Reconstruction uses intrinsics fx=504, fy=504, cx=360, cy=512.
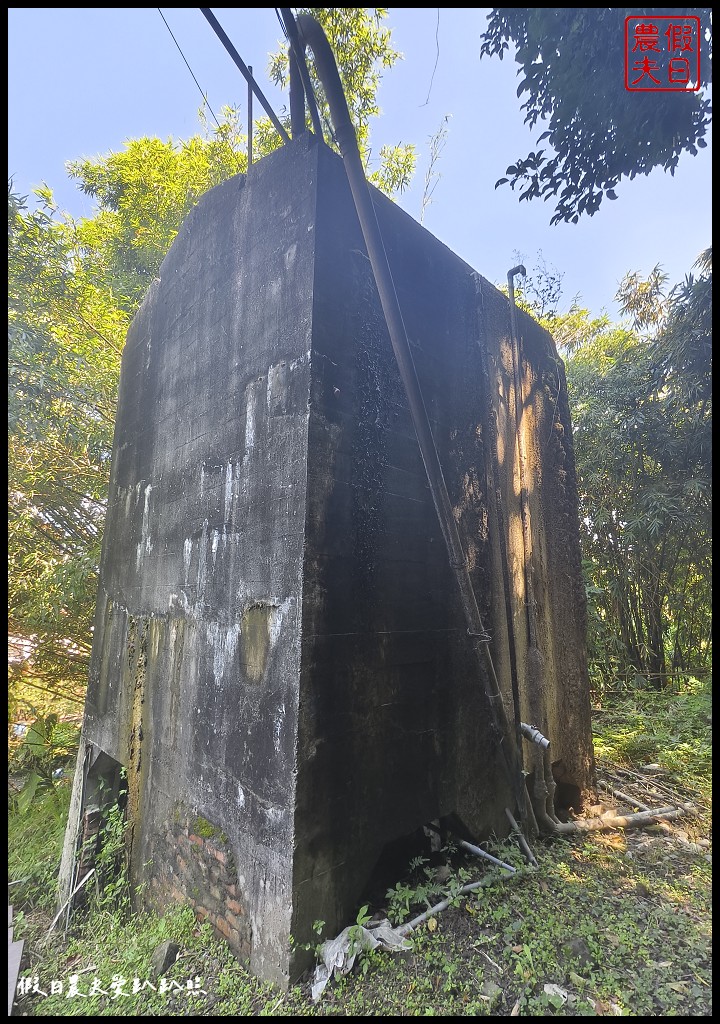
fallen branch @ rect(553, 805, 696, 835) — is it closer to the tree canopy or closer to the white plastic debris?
the white plastic debris

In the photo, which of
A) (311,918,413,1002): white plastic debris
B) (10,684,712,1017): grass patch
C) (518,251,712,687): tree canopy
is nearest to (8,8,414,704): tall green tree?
(10,684,712,1017): grass patch

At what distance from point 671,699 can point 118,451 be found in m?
7.42

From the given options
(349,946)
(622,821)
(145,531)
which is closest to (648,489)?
(622,821)

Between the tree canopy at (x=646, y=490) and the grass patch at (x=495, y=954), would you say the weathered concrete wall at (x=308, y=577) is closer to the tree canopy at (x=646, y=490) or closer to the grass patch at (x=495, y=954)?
the grass patch at (x=495, y=954)

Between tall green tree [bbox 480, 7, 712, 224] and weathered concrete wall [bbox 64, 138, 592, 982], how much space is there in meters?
1.00

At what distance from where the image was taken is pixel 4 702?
11.7 ft

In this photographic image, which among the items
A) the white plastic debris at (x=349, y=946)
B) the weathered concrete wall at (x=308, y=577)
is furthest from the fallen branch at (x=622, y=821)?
the white plastic debris at (x=349, y=946)

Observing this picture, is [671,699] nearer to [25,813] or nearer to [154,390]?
[154,390]

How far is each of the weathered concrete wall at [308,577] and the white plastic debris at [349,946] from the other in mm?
113

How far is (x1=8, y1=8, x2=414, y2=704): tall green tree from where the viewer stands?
20.9ft

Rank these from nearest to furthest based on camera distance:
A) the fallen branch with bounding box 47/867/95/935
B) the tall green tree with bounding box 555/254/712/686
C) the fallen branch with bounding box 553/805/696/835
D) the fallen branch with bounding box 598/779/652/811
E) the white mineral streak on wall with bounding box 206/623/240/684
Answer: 1. the white mineral streak on wall with bounding box 206/623/240/684
2. the fallen branch with bounding box 553/805/696/835
3. the fallen branch with bounding box 47/867/95/935
4. the fallen branch with bounding box 598/779/652/811
5. the tall green tree with bounding box 555/254/712/686

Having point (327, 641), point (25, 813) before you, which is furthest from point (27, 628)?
point (327, 641)

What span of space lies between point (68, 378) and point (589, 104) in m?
6.25

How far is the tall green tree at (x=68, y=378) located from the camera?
638 cm
